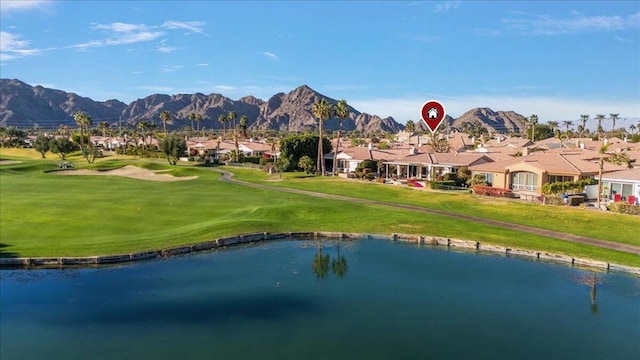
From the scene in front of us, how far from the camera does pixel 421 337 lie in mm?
21234

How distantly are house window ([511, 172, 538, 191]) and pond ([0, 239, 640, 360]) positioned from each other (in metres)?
31.5

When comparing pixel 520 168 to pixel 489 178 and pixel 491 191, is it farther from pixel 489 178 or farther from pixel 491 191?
pixel 491 191

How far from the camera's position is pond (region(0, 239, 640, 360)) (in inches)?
789

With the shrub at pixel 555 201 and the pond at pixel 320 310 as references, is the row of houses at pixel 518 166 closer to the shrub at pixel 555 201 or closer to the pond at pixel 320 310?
the shrub at pixel 555 201

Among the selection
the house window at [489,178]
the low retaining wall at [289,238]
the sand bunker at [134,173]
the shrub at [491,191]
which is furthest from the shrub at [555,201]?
the sand bunker at [134,173]

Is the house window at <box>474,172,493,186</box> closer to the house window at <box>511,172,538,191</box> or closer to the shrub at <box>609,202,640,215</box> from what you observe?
the house window at <box>511,172,538,191</box>

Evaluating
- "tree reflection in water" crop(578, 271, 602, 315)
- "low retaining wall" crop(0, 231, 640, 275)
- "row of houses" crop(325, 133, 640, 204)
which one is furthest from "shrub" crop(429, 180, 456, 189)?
"tree reflection in water" crop(578, 271, 602, 315)

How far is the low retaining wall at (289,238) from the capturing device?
30594 mm

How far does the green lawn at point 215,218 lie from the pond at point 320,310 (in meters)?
4.09

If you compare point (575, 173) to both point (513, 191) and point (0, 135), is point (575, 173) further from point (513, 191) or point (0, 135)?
point (0, 135)

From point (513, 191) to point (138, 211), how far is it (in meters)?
44.9

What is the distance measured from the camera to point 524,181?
63000mm

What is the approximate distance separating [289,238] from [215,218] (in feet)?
31.6

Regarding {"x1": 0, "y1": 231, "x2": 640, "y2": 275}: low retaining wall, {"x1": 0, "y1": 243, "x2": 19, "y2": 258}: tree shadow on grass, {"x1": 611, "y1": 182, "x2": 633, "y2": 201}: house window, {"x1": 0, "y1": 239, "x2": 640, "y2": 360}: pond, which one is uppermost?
{"x1": 611, "y1": 182, "x2": 633, "y2": 201}: house window
